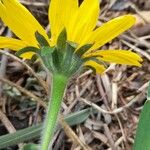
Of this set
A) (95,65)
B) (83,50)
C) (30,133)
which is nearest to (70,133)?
(30,133)

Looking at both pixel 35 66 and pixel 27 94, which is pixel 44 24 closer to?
pixel 35 66

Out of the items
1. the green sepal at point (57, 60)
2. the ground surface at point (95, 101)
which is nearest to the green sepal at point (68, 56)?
the green sepal at point (57, 60)

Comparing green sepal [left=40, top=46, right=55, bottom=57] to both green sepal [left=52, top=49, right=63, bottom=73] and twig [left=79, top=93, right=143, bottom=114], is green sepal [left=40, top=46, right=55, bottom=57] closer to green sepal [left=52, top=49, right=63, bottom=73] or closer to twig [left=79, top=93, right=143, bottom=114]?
green sepal [left=52, top=49, right=63, bottom=73]

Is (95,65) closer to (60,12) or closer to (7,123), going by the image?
(60,12)

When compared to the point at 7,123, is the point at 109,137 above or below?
below

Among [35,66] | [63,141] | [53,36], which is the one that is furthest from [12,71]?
[53,36]
